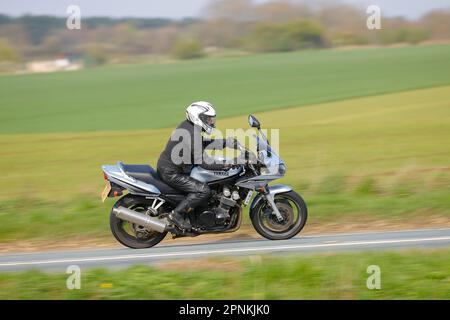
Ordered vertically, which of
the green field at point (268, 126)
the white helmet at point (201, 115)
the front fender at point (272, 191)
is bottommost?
the front fender at point (272, 191)

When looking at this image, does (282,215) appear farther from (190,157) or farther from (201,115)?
(201,115)

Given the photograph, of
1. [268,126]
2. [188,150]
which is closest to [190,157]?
[188,150]

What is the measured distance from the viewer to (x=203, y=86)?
42.8 meters

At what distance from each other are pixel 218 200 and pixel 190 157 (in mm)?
745

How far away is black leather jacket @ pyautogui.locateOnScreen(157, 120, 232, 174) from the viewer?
1013 centimetres

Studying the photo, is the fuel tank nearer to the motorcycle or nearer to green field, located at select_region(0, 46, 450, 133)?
the motorcycle

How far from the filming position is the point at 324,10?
239 ft

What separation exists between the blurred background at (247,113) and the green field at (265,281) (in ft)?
0.10

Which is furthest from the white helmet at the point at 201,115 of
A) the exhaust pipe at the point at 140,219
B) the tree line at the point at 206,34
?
the tree line at the point at 206,34

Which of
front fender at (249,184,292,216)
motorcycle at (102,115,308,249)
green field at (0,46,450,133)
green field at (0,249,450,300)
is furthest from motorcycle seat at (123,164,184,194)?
green field at (0,46,450,133)

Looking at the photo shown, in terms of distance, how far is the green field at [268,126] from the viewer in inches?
519

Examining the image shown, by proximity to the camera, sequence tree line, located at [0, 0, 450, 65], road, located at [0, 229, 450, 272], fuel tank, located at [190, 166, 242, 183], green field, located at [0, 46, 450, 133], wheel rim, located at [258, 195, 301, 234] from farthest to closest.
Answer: tree line, located at [0, 0, 450, 65] → green field, located at [0, 46, 450, 133] → wheel rim, located at [258, 195, 301, 234] → fuel tank, located at [190, 166, 242, 183] → road, located at [0, 229, 450, 272]

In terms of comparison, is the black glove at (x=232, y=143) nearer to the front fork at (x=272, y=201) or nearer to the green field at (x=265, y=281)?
the front fork at (x=272, y=201)

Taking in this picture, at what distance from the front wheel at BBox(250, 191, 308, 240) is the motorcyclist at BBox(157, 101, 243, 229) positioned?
0.78 metres
